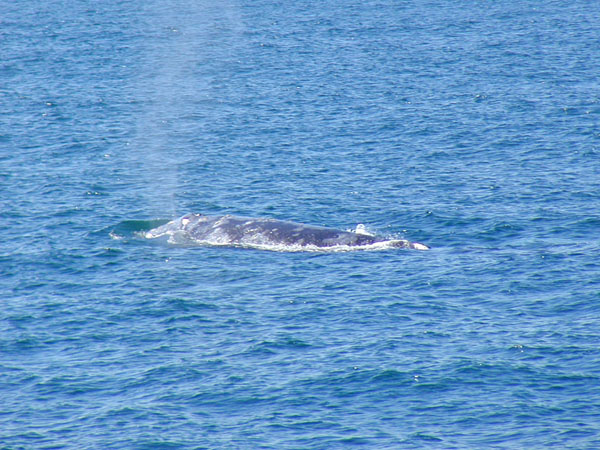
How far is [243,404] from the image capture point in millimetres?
44969

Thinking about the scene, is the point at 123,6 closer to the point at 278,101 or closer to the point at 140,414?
the point at 278,101

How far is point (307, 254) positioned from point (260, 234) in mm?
3906

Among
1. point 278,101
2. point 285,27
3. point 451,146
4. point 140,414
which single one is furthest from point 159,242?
point 285,27

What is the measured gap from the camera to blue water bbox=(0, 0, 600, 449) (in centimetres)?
4441

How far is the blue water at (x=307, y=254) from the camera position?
146 ft

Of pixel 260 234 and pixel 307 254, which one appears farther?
pixel 260 234

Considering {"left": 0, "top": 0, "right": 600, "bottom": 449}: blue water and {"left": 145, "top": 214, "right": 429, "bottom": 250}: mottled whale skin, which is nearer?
{"left": 0, "top": 0, "right": 600, "bottom": 449}: blue water

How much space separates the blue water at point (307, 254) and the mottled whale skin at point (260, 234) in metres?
1.57

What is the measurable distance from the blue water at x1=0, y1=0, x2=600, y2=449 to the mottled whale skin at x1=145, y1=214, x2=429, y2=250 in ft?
5.15

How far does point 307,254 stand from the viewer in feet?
202

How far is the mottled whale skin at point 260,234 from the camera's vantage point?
62.5 meters

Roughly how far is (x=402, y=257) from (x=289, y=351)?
43.5 feet

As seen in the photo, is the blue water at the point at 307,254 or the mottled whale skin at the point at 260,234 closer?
the blue water at the point at 307,254

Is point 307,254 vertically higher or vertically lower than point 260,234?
lower
